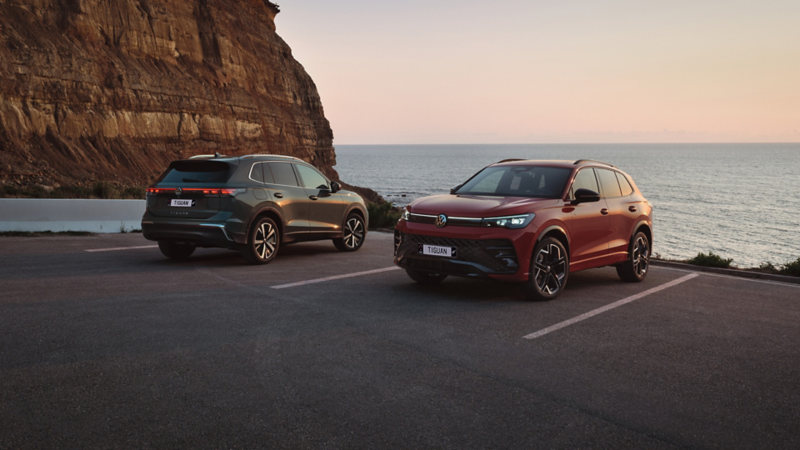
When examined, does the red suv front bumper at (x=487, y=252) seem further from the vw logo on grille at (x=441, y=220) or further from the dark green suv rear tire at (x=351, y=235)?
the dark green suv rear tire at (x=351, y=235)

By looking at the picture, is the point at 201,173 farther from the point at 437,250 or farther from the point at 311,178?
the point at 437,250

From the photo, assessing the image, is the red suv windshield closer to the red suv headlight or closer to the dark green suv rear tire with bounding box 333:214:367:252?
the red suv headlight

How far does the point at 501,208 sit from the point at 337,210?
5.10 m

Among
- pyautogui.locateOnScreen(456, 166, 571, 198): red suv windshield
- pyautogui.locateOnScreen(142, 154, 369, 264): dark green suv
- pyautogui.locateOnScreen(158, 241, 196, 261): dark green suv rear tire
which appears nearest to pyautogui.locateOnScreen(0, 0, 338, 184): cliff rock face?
pyautogui.locateOnScreen(158, 241, 196, 261): dark green suv rear tire

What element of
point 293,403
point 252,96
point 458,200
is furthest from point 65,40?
point 293,403

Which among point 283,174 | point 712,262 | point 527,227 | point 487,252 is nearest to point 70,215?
point 283,174

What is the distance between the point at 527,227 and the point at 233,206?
4623 mm

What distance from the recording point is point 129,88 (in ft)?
113

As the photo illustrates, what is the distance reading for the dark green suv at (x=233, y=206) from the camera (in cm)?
977

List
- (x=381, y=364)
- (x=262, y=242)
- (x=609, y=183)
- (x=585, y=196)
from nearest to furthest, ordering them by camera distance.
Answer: (x=381, y=364) < (x=585, y=196) < (x=609, y=183) < (x=262, y=242)

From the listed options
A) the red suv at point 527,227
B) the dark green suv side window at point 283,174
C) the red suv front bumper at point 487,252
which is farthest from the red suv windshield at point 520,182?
the dark green suv side window at point 283,174

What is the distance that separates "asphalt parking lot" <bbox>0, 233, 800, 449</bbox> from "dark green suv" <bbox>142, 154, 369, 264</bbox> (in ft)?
3.64

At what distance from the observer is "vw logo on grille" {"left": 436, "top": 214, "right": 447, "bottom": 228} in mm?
7719

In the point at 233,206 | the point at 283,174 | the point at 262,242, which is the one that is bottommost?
the point at 262,242
